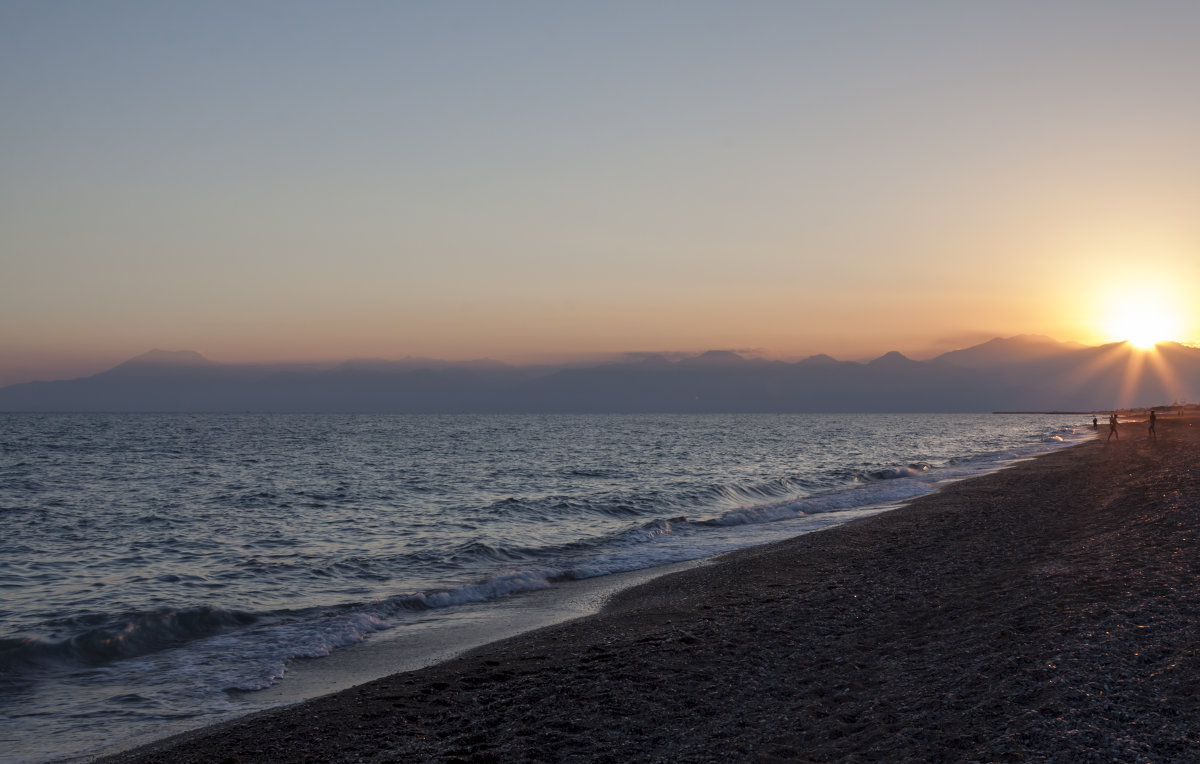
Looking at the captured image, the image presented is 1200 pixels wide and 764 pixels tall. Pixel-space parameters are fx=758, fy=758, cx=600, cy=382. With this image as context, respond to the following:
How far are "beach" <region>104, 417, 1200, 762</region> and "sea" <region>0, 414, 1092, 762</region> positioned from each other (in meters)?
2.02

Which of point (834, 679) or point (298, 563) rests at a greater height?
point (834, 679)

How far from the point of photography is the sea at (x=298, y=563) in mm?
10930

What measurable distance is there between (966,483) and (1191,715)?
30.9 m

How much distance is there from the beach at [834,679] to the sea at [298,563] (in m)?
2.02

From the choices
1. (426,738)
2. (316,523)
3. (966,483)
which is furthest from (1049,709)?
(966,483)

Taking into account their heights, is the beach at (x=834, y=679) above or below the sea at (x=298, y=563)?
above

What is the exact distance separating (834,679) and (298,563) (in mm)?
15092

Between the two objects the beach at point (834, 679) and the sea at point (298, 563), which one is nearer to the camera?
the beach at point (834, 679)

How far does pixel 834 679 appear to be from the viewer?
8.19m

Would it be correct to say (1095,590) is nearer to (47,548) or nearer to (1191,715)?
(1191,715)

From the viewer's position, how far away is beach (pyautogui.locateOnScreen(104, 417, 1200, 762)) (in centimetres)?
629

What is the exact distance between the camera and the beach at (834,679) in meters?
6.29

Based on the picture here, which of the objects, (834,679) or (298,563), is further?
(298,563)

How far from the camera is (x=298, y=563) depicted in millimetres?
19234
